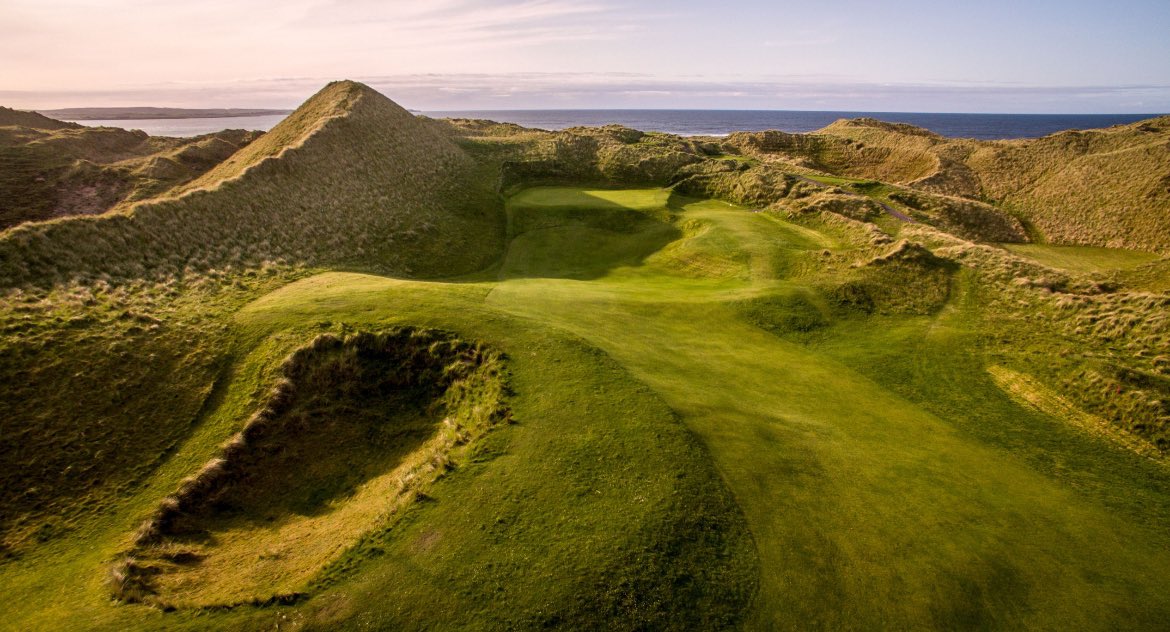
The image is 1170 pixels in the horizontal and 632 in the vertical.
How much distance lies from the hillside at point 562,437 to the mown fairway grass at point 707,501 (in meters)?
0.07

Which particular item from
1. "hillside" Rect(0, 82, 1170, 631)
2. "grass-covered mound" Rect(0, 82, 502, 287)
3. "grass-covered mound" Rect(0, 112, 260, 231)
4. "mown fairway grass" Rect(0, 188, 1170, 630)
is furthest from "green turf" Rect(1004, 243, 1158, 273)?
"grass-covered mound" Rect(0, 112, 260, 231)

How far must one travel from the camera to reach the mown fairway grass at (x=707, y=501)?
9445 millimetres

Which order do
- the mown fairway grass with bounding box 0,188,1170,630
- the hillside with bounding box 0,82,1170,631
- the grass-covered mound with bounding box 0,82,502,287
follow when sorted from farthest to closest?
the grass-covered mound with bounding box 0,82,502,287
the hillside with bounding box 0,82,1170,631
the mown fairway grass with bounding box 0,188,1170,630

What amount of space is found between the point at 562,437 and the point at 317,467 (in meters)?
7.11

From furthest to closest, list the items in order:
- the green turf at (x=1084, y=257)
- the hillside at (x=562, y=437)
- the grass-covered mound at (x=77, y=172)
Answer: the grass-covered mound at (x=77, y=172), the green turf at (x=1084, y=257), the hillside at (x=562, y=437)

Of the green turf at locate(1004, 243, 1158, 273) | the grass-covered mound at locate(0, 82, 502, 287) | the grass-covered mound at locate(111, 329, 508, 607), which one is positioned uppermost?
the grass-covered mound at locate(0, 82, 502, 287)

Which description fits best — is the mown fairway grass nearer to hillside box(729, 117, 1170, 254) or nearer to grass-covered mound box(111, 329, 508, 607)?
grass-covered mound box(111, 329, 508, 607)

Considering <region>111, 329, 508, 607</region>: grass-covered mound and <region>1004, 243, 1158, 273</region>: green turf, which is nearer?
<region>111, 329, 508, 607</region>: grass-covered mound

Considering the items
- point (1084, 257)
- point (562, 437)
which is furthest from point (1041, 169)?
point (562, 437)

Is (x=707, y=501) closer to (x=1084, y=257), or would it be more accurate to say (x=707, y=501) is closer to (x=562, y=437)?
(x=562, y=437)

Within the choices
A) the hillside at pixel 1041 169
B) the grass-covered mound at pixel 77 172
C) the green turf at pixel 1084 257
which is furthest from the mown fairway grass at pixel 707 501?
the hillside at pixel 1041 169

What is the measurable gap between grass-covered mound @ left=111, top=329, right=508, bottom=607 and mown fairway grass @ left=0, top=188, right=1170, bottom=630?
627 millimetres

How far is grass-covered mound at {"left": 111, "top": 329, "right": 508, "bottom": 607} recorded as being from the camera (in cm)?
1036

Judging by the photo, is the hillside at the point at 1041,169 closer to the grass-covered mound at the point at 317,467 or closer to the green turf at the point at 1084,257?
the green turf at the point at 1084,257
